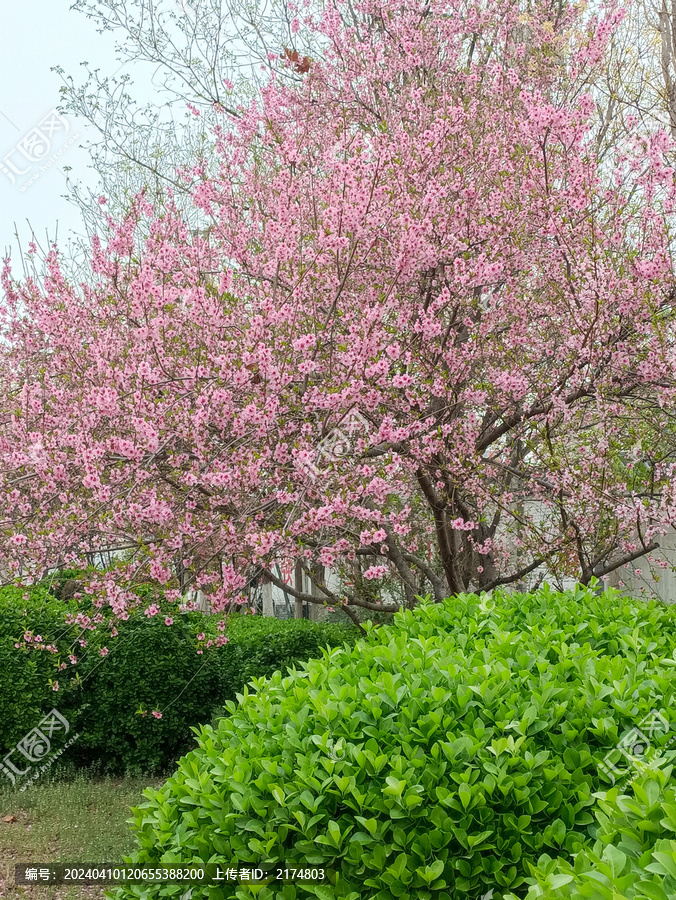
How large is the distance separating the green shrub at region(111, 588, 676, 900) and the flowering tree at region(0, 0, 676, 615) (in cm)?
135

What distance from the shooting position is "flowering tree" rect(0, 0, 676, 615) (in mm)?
4223

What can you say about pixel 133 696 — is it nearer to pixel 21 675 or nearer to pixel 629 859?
pixel 21 675

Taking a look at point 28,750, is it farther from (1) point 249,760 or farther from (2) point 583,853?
(2) point 583,853

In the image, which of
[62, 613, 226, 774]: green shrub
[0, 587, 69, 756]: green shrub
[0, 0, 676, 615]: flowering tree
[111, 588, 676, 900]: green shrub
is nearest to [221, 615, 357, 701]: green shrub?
[62, 613, 226, 774]: green shrub

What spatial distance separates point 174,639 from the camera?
281 inches

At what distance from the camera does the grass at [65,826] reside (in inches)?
193

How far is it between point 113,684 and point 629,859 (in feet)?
20.1

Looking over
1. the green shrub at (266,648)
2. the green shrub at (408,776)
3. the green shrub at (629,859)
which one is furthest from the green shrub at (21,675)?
the green shrub at (629,859)

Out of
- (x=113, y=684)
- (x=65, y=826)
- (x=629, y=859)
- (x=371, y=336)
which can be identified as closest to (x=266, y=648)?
(x=113, y=684)

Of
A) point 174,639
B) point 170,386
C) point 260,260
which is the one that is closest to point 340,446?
point 170,386

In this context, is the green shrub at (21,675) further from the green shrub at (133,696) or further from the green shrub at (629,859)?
the green shrub at (629,859)

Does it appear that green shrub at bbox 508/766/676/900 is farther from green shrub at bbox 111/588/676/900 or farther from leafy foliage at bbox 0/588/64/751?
leafy foliage at bbox 0/588/64/751

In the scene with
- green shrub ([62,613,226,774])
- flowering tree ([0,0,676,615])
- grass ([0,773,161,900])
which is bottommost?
grass ([0,773,161,900])

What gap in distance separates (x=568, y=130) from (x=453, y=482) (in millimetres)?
2221
